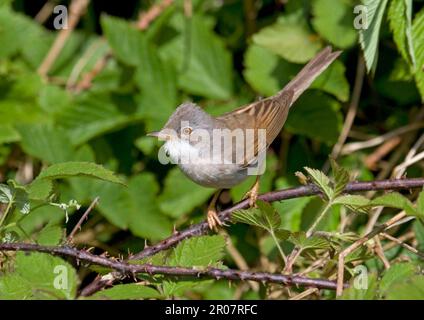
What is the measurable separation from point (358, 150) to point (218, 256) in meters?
2.04

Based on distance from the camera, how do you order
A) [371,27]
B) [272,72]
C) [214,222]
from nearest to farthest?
[214,222] < [371,27] < [272,72]

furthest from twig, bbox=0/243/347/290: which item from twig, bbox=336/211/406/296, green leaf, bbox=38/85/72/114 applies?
green leaf, bbox=38/85/72/114

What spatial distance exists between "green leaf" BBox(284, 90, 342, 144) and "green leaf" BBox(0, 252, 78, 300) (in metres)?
1.91

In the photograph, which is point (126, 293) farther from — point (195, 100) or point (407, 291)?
point (195, 100)

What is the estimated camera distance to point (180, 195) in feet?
12.3

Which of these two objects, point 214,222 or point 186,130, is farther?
point 186,130

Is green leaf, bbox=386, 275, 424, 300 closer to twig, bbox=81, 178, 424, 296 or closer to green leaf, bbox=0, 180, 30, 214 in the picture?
twig, bbox=81, 178, 424, 296

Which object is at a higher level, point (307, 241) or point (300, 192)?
point (300, 192)

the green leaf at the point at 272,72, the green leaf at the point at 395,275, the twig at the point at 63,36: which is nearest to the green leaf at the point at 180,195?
the green leaf at the point at 272,72

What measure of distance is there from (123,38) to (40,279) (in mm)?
2163

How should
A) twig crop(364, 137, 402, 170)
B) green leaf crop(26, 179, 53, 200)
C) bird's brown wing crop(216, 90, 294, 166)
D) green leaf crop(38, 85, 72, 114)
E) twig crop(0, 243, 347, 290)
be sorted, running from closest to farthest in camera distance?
twig crop(0, 243, 347, 290)
green leaf crop(26, 179, 53, 200)
bird's brown wing crop(216, 90, 294, 166)
twig crop(364, 137, 402, 170)
green leaf crop(38, 85, 72, 114)

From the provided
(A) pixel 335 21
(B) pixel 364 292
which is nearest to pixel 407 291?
(B) pixel 364 292

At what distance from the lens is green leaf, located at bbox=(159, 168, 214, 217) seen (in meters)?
3.71

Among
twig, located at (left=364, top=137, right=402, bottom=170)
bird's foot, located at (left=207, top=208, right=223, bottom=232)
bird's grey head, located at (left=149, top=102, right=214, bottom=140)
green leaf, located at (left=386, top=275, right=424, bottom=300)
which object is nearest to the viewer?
green leaf, located at (left=386, top=275, right=424, bottom=300)
